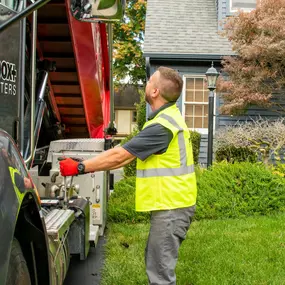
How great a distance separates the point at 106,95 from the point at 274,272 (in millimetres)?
3089

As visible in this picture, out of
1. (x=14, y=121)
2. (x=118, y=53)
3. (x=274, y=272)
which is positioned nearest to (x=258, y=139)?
(x=274, y=272)

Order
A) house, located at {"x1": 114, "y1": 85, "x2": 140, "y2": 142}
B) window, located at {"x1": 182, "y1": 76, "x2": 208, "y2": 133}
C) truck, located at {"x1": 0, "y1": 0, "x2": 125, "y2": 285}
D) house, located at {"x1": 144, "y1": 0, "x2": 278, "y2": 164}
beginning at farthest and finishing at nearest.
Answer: house, located at {"x1": 114, "y1": 85, "x2": 140, "y2": 142}, window, located at {"x1": 182, "y1": 76, "x2": 208, "y2": 133}, house, located at {"x1": 144, "y1": 0, "x2": 278, "y2": 164}, truck, located at {"x1": 0, "y1": 0, "x2": 125, "y2": 285}

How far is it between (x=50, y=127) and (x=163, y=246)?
267 centimetres

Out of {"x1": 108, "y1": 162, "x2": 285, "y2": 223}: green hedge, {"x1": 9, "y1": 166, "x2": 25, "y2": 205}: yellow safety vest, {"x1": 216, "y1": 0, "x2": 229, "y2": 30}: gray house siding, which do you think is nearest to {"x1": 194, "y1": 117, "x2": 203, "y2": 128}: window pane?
{"x1": 216, "y1": 0, "x2": 229, "y2": 30}: gray house siding

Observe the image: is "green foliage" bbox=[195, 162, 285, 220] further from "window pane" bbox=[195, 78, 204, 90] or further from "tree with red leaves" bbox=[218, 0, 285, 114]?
"window pane" bbox=[195, 78, 204, 90]

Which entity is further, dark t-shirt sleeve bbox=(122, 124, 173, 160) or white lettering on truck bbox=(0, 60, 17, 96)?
dark t-shirt sleeve bbox=(122, 124, 173, 160)

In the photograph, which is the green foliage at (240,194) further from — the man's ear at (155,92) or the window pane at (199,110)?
the window pane at (199,110)

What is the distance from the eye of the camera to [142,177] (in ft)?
10.9

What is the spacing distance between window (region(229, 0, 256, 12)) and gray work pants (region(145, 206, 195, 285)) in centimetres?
1156

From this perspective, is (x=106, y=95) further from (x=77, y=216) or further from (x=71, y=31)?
(x=77, y=216)

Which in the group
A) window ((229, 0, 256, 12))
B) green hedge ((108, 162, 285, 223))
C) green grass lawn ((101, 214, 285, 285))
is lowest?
green grass lawn ((101, 214, 285, 285))

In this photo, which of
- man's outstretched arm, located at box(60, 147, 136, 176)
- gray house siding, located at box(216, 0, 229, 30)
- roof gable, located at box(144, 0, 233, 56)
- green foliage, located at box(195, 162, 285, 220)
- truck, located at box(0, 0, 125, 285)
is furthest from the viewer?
gray house siding, located at box(216, 0, 229, 30)

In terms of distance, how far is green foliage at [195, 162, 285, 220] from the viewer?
23.2 ft

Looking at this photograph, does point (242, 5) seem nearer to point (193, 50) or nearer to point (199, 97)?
point (193, 50)
